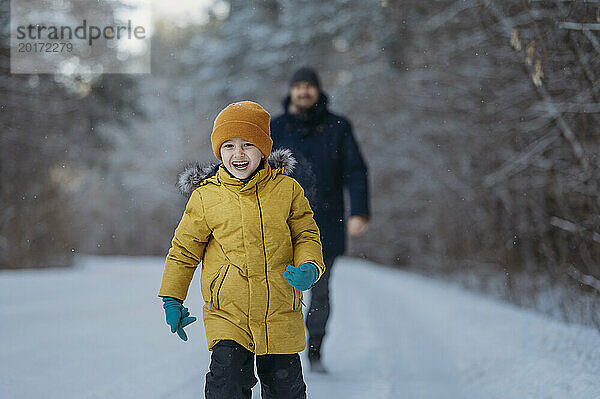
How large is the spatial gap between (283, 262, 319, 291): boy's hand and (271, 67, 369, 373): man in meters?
1.61

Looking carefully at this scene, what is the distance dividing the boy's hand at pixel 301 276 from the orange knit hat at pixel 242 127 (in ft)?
1.85

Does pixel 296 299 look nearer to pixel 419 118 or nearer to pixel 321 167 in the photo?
pixel 321 167

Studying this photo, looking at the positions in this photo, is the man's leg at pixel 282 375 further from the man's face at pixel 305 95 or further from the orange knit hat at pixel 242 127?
the man's face at pixel 305 95

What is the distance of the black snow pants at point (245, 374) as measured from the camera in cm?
247

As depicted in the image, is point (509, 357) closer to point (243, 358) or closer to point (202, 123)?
point (243, 358)

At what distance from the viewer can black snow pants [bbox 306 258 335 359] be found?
13.4 ft

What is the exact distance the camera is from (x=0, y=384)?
3596 mm

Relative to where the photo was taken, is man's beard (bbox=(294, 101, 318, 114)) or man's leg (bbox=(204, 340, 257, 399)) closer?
man's leg (bbox=(204, 340, 257, 399))

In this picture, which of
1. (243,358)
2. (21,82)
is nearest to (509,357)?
(243,358)

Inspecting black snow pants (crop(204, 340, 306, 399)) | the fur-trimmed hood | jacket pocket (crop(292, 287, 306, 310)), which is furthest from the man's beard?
black snow pants (crop(204, 340, 306, 399))

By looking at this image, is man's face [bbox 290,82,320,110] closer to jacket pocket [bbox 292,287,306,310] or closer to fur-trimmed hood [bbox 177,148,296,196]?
fur-trimmed hood [bbox 177,148,296,196]

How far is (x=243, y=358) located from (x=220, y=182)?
761 millimetres

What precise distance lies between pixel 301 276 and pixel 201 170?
70cm

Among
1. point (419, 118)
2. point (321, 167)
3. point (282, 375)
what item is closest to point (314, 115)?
point (321, 167)
